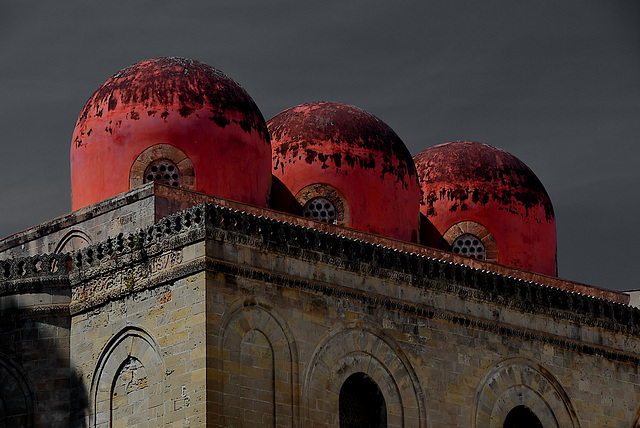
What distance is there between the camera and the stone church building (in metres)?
21.1

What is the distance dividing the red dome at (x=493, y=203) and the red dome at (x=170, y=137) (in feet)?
16.4

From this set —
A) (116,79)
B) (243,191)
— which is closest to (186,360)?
(243,191)

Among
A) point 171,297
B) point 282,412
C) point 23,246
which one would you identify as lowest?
point 282,412

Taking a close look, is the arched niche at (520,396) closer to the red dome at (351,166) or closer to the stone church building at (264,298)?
the stone church building at (264,298)

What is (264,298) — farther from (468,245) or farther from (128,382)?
(468,245)

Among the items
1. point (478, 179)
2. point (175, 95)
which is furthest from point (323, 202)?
point (478, 179)

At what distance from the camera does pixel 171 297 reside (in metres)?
21.2

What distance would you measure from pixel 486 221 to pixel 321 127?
13.0 ft

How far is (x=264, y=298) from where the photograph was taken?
21.4 meters

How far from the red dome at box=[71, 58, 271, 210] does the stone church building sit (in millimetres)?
29

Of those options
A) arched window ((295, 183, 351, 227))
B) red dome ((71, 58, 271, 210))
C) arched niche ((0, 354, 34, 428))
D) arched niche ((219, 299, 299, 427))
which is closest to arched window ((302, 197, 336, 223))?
arched window ((295, 183, 351, 227))

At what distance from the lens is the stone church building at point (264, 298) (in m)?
21.1

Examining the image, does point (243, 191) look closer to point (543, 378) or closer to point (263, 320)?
point (263, 320)

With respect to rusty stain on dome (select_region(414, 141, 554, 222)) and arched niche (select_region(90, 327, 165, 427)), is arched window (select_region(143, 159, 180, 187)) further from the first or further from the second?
rusty stain on dome (select_region(414, 141, 554, 222))
